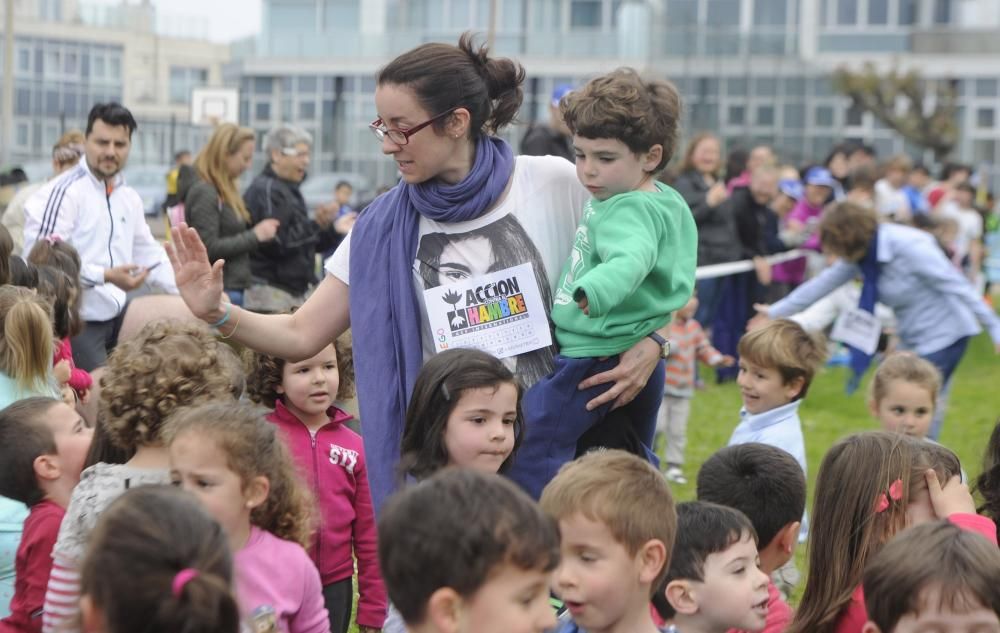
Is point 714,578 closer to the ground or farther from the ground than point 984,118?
closer to the ground

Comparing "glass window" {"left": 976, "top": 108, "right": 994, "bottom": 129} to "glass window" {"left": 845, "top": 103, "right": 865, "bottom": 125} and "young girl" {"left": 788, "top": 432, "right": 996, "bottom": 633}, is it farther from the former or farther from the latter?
"young girl" {"left": 788, "top": 432, "right": 996, "bottom": 633}

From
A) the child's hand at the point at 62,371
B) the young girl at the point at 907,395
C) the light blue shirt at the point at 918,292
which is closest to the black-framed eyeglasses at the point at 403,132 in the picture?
the child's hand at the point at 62,371

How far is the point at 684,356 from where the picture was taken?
10289 mm

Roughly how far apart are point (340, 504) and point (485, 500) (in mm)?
2534

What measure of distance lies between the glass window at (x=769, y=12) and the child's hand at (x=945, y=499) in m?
42.4

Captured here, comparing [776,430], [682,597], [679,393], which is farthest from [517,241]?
[679,393]

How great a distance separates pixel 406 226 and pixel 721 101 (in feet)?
96.6

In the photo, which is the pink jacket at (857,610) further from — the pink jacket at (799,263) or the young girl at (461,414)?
the pink jacket at (799,263)

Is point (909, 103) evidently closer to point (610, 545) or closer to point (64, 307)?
point (64, 307)

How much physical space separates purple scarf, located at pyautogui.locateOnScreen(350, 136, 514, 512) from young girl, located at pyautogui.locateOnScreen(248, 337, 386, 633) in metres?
0.73

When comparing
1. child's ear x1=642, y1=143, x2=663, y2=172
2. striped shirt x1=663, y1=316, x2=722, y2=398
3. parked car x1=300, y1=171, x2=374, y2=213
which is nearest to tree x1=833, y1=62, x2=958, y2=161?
parked car x1=300, y1=171, x2=374, y2=213

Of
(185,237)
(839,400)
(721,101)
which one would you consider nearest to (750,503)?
(185,237)

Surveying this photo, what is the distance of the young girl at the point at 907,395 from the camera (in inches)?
272

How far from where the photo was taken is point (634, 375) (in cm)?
457
